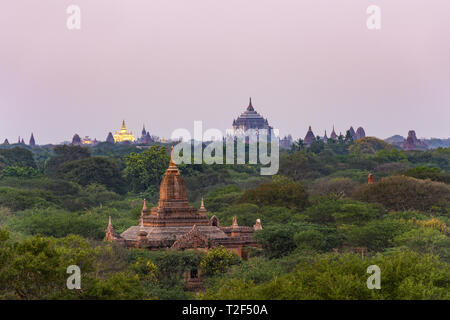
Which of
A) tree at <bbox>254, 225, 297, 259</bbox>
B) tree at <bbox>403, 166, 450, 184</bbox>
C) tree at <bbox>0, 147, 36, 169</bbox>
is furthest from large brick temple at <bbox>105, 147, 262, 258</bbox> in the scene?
tree at <bbox>0, 147, 36, 169</bbox>

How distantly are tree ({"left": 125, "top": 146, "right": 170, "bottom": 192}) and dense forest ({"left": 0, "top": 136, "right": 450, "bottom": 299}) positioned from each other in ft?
0.49

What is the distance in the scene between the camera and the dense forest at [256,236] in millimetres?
41969

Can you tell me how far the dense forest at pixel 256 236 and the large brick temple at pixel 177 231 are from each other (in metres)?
1.11

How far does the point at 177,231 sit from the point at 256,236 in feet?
14.3

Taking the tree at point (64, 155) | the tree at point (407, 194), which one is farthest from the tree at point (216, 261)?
the tree at point (64, 155)

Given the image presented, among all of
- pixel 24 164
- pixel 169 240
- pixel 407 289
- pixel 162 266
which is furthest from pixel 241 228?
pixel 24 164

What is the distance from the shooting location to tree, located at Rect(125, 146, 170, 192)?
407ft
